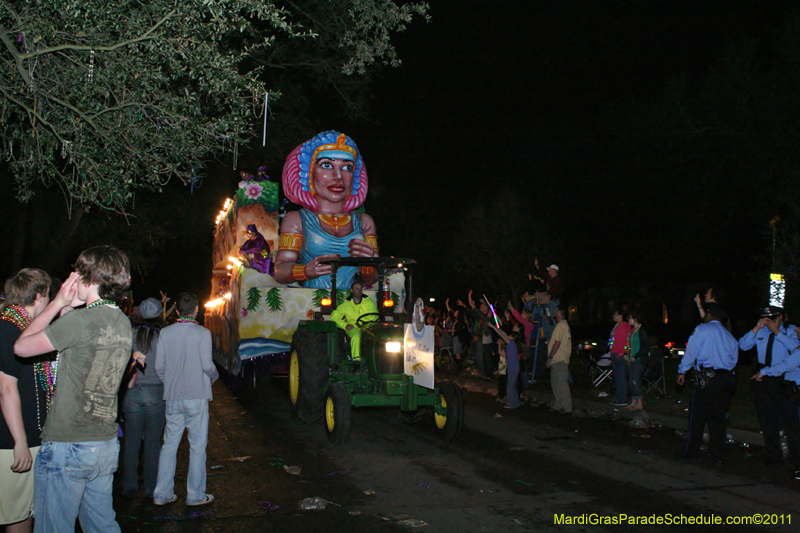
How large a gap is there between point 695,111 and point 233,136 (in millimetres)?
19498

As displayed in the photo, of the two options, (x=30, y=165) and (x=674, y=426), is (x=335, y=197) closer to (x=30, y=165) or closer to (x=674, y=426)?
(x=30, y=165)

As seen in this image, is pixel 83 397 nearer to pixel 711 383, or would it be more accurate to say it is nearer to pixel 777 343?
pixel 711 383

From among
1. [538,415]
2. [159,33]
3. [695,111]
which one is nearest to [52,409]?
[159,33]

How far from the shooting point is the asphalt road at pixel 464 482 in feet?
18.1

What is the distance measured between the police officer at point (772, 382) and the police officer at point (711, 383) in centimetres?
42

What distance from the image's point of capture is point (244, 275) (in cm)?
1230

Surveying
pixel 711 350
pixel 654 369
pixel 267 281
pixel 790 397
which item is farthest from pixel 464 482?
pixel 654 369

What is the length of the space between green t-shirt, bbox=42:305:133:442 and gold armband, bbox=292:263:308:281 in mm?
8875

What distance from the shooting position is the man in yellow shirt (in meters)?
11.3

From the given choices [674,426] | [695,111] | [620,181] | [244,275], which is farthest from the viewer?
[620,181]

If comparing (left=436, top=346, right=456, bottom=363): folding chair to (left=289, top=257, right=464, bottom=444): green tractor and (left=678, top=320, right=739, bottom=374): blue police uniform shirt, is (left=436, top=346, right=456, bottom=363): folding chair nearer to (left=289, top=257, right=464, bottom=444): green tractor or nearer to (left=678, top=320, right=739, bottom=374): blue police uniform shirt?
(left=289, top=257, right=464, bottom=444): green tractor

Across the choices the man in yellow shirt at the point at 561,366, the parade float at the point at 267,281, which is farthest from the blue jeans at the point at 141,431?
the man in yellow shirt at the point at 561,366

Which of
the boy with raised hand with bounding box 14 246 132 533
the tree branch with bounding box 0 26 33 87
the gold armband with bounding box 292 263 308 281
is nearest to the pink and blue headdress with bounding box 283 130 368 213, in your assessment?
the gold armband with bounding box 292 263 308 281

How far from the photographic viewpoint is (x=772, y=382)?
7.71m
